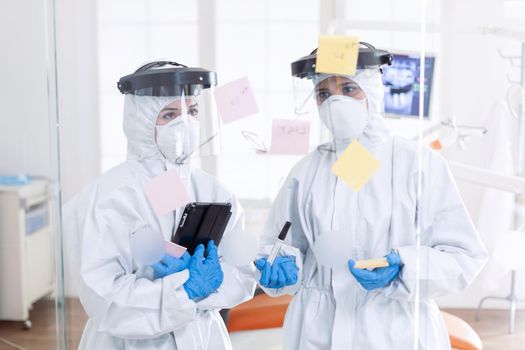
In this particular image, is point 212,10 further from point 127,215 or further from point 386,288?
point 386,288

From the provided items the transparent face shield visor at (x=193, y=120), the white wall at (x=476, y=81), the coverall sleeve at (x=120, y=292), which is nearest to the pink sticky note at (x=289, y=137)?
the transparent face shield visor at (x=193, y=120)

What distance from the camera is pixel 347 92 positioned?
125 cm

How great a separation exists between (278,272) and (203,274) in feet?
0.49

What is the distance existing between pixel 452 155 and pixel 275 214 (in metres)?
0.55

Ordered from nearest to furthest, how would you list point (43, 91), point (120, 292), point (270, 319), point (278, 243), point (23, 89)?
point (120, 292)
point (278, 243)
point (270, 319)
point (43, 91)
point (23, 89)

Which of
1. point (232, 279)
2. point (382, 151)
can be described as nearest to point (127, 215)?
point (232, 279)

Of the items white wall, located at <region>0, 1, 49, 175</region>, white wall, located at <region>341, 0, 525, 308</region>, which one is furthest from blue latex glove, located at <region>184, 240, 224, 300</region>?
white wall, located at <region>0, 1, 49, 175</region>

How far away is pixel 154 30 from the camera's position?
4.45 ft

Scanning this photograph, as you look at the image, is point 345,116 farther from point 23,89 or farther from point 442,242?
point 23,89

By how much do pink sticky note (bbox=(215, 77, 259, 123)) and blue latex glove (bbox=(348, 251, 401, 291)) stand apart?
370 millimetres

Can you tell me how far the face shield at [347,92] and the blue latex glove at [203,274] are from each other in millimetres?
335

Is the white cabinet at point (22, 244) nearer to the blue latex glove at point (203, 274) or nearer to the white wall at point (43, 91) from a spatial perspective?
the white wall at point (43, 91)

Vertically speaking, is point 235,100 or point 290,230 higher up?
point 235,100

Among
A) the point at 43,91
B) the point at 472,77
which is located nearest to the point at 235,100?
the point at 472,77
